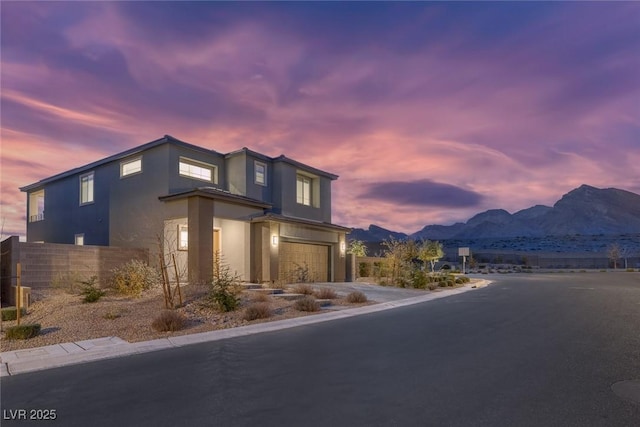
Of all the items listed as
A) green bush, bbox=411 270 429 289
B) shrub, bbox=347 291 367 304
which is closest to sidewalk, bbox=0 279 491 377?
shrub, bbox=347 291 367 304

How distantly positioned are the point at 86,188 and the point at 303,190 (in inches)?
484

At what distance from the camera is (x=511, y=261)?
195 feet

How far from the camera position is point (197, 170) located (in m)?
21.3

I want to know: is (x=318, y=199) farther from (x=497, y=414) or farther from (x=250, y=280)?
(x=497, y=414)

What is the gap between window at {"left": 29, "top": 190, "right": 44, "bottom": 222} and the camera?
1136 inches

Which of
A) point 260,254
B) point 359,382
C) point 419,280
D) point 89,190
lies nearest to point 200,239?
point 260,254

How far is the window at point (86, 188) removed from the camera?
23609 millimetres

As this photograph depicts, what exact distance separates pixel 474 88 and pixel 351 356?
49.1ft

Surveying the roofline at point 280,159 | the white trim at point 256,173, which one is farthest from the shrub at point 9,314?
the white trim at point 256,173

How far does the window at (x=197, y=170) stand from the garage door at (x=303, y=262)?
5.05m

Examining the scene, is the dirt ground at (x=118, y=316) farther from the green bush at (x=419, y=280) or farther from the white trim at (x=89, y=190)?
the green bush at (x=419, y=280)

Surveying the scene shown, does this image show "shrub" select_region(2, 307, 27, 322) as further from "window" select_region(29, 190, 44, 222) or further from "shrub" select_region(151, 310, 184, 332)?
"window" select_region(29, 190, 44, 222)

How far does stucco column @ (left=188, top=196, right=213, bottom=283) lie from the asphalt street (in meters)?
8.03

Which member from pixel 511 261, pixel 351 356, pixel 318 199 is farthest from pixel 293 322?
pixel 511 261
